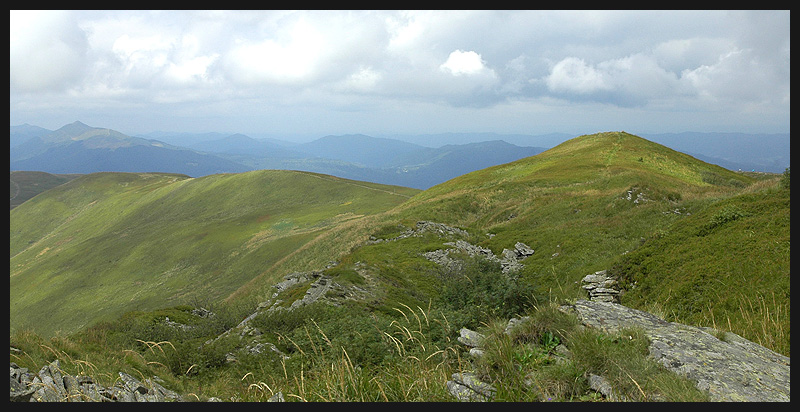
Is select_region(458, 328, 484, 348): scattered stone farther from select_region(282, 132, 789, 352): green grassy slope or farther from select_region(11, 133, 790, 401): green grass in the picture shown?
select_region(282, 132, 789, 352): green grassy slope

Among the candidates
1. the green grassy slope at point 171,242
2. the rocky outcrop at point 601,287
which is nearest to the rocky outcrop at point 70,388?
the rocky outcrop at point 601,287

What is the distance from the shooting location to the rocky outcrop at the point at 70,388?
4582mm

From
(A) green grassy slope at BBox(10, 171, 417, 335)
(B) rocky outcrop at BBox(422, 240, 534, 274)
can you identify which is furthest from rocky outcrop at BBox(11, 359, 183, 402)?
Result: (A) green grassy slope at BBox(10, 171, 417, 335)

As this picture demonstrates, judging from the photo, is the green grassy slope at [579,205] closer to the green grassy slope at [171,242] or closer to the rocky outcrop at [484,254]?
the rocky outcrop at [484,254]

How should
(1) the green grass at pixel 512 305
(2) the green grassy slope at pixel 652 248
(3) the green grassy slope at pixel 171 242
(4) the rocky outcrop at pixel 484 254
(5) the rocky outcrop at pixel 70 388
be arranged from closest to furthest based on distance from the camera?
1. (1) the green grass at pixel 512 305
2. (5) the rocky outcrop at pixel 70 388
3. (2) the green grassy slope at pixel 652 248
4. (4) the rocky outcrop at pixel 484 254
5. (3) the green grassy slope at pixel 171 242

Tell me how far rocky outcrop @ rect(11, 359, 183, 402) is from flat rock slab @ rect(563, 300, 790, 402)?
6.47 metres

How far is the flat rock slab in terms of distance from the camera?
4.04 meters

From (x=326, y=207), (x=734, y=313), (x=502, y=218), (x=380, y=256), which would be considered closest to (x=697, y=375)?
(x=734, y=313)

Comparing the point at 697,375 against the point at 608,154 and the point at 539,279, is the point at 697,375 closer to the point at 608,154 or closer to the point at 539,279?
the point at 539,279

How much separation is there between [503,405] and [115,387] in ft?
18.5

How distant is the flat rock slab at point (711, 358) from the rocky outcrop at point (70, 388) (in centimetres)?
647

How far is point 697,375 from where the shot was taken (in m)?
4.10

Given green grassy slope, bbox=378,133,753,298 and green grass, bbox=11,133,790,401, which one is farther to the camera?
green grassy slope, bbox=378,133,753,298

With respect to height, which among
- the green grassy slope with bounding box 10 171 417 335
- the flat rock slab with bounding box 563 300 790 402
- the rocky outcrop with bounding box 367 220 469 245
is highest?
the flat rock slab with bounding box 563 300 790 402
